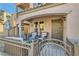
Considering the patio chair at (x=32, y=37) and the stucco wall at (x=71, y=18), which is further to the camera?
the patio chair at (x=32, y=37)

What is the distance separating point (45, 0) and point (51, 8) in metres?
0.15

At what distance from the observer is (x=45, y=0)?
212 centimetres

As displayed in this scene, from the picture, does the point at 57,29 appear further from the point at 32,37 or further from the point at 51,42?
the point at 32,37

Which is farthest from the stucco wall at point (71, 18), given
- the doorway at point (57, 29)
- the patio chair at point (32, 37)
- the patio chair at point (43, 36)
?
the patio chair at point (32, 37)

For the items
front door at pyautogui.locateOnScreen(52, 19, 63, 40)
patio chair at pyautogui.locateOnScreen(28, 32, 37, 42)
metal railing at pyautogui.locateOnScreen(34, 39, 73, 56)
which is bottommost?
metal railing at pyautogui.locateOnScreen(34, 39, 73, 56)

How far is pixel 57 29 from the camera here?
82.7 inches

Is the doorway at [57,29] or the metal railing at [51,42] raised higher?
the doorway at [57,29]

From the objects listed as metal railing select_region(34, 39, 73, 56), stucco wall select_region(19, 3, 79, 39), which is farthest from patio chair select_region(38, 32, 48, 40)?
stucco wall select_region(19, 3, 79, 39)

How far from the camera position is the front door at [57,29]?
2.06 metres

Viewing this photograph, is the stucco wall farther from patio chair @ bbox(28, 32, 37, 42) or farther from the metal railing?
patio chair @ bbox(28, 32, 37, 42)

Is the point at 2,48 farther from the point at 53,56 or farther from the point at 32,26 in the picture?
the point at 53,56

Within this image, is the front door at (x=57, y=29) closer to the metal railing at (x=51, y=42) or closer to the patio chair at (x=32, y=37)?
the metal railing at (x=51, y=42)

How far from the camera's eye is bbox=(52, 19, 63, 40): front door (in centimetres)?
206

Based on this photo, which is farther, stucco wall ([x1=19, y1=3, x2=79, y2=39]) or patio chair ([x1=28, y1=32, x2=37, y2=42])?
patio chair ([x1=28, y1=32, x2=37, y2=42])
